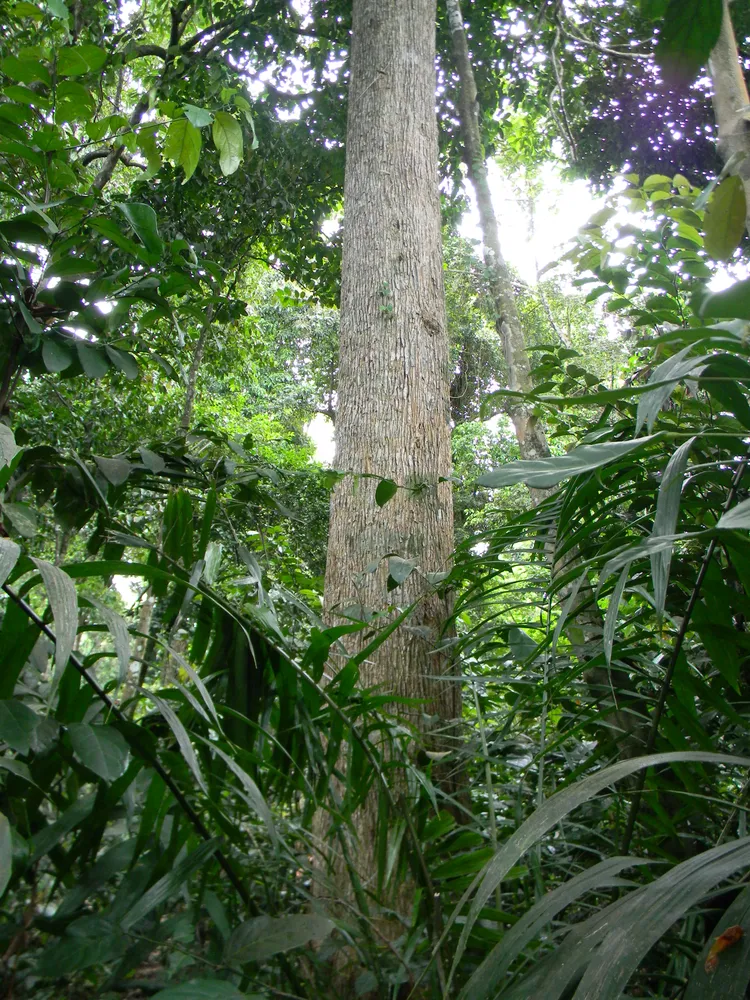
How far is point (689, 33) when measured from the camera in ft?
1.22

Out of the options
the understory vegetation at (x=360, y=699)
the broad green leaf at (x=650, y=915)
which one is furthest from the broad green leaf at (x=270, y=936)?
the broad green leaf at (x=650, y=915)

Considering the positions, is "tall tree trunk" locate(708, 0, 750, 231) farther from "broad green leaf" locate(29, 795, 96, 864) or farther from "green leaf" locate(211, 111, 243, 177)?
"broad green leaf" locate(29, 795, 96, 864)

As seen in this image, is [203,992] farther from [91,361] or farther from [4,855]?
[91,361]

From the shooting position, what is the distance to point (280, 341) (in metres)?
11.6

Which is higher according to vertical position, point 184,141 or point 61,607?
point 184,141

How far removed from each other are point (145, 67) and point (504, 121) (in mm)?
2873

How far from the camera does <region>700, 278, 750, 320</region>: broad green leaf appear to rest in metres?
0.43

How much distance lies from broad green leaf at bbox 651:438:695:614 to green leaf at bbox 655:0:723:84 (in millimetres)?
269

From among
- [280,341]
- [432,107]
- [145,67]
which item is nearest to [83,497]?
[432,107]

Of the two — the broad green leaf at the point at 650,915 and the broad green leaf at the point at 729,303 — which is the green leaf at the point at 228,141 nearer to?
the broad green leaf at the point at 729,303

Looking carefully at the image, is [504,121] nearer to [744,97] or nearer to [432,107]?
[432,107]

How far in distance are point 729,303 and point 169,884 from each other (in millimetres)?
606

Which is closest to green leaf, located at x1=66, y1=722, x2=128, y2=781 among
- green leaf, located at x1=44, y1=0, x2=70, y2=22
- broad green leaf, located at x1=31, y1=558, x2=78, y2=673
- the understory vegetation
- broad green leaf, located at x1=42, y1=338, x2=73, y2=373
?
the understory vegetation

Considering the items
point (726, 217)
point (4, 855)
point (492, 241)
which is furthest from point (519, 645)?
point (492, 241)
